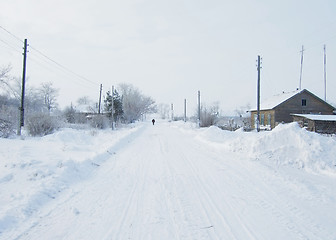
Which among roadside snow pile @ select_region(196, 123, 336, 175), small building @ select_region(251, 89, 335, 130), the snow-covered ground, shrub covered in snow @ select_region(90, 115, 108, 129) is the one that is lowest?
the snow-covered ground

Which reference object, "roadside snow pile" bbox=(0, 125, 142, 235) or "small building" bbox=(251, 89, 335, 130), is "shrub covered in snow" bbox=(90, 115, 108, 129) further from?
"small building" bbox=(251, 89, 335, 130)

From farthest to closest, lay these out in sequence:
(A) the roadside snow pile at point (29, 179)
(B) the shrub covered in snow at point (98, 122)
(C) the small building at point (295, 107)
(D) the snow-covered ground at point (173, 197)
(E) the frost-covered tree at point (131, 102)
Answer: (E) the frost-covered tree at point (131, 102) → (C) the small building at point (295, 107) → (B) the shrub covered in snow at point (98, 122) → (A) the roadside snow pile at point (29, 179) → (D) the snow-covered ground at point (173, 197)

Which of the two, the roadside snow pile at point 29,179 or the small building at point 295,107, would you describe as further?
the small building at point 295,107

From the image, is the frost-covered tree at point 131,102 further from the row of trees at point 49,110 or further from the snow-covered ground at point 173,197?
the snow-covered ground at point 173,197

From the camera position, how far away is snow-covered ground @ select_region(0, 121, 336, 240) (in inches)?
145

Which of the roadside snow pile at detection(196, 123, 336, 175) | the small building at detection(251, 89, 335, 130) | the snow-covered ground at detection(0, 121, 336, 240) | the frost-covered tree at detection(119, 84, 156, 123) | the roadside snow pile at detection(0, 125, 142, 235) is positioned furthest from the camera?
the frost-covered tree at detection(119, 84, 156, 123)

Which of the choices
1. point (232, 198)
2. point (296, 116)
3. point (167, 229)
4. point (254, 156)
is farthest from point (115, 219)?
point (296, 116)

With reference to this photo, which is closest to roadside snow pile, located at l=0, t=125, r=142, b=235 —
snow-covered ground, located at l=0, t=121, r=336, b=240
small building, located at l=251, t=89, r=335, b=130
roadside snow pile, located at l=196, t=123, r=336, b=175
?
snow-covered ground, located at l=0, t=121, r=336, b=240

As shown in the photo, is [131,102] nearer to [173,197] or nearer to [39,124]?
[39,124]

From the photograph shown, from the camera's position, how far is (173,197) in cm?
521

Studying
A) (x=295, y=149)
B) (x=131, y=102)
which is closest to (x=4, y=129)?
(x=295, y=149)

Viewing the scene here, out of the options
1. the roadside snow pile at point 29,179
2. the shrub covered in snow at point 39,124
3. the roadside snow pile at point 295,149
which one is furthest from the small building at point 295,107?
the roadside snow pile at point 29,179

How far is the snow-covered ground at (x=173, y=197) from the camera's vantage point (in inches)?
145

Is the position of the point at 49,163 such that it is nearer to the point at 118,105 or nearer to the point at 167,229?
the point at 167,229
